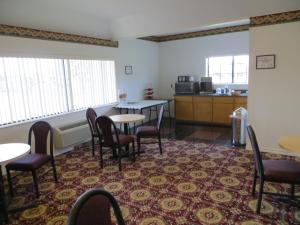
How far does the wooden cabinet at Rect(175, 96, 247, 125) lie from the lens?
5.89 metres

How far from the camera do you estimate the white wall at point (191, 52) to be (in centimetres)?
614

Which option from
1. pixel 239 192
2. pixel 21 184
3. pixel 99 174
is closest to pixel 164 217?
pixel 239 192

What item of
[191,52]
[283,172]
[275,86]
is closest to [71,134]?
[283,172]

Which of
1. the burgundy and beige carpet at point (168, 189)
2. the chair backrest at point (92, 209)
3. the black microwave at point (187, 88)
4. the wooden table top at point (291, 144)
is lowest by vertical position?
the burgundy and beige carpet at point (168, 189)

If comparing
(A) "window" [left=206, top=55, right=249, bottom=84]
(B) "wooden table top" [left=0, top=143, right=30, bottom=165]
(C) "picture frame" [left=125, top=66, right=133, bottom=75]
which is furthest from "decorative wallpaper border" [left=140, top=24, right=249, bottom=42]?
(B) "wooden table top" [left=0, top=143, right=30, bottom=165]

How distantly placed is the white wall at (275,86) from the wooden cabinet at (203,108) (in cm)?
209

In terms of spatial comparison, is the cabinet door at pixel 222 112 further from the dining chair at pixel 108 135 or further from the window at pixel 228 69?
the dining chair at pixel 108 135

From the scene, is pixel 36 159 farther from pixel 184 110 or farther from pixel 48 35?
pixel 184 110

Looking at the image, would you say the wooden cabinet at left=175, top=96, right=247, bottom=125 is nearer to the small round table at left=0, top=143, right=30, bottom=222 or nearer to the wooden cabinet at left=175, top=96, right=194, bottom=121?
the wooden cabinet at left=175, top=96, right=194, bottom=121

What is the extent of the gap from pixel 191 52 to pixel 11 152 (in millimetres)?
5591

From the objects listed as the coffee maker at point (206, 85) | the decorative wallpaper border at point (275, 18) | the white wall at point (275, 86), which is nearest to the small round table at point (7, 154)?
the white wall at point (275, 86)

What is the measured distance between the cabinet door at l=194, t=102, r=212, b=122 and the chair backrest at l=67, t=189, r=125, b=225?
5.48 meters

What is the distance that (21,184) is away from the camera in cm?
323

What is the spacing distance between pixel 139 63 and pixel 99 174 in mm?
3878
